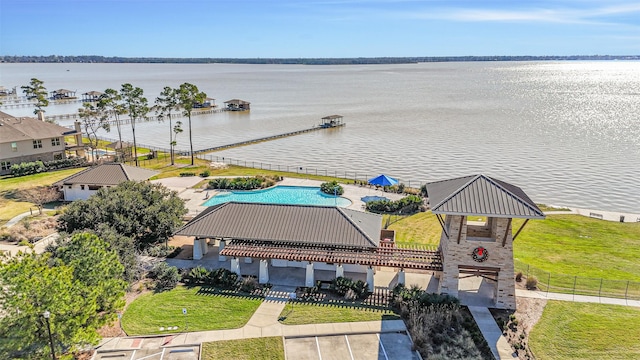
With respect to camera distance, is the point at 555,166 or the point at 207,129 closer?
the point at 555,166

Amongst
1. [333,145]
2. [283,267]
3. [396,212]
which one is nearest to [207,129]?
[333,145]

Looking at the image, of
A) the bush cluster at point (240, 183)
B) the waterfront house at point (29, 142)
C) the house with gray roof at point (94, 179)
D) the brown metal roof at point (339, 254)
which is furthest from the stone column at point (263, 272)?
the waterfront house at point (29, 142)

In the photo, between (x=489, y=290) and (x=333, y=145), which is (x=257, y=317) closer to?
(x=489, y=290)

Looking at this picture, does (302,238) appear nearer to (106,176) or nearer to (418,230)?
(418,230)

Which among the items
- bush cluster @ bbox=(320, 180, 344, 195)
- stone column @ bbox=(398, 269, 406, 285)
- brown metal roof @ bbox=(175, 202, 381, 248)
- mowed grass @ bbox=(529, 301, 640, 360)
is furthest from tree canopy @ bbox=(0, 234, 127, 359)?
bush cluster @ bbox=(320, 180, 344, 195)

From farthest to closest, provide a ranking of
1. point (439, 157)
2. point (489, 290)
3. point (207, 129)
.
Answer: point (207, 129) < point (439, 157) < point (489, 290)

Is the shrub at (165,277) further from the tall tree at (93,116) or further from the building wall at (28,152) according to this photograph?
the building wall at (28,152)
